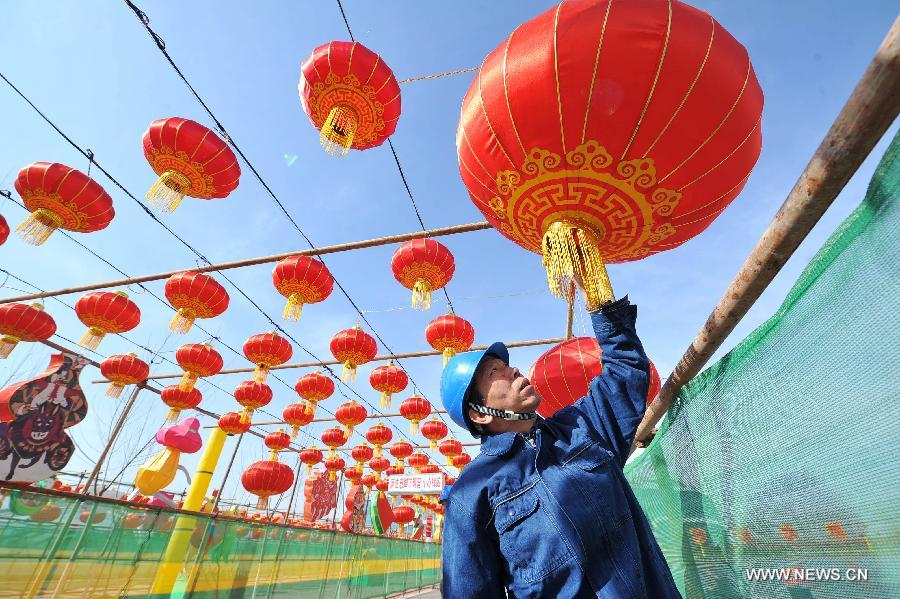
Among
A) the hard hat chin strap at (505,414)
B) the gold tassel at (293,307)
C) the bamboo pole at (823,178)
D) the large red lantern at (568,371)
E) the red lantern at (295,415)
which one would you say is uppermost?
the red lantern at (295,415)

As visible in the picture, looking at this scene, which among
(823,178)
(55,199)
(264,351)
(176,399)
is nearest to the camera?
(823,178)

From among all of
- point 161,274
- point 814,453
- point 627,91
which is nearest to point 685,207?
point 627,91

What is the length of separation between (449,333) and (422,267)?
1.80m

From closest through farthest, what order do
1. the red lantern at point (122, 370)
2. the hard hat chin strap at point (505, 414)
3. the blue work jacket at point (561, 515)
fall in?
the blue work jacket at point (561, 515) < the hard hat chin strap at point (505, 414) < the red lantern at point (122, 370)

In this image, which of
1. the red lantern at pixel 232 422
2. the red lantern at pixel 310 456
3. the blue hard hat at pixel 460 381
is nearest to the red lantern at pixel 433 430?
the red lantern at pixel 232 422

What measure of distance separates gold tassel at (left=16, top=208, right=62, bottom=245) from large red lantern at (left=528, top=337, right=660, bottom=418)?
6277mm

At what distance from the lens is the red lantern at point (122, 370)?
925 centimetres

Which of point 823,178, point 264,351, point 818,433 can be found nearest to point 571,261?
point 823,178

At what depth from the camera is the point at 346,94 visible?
168 inches

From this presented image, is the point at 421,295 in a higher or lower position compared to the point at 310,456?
lower

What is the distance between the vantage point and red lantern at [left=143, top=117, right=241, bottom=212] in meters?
4.50

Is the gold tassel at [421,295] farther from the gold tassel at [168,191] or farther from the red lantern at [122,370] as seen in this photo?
the red lantern at [122,370]

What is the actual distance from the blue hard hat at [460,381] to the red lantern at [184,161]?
418 cm

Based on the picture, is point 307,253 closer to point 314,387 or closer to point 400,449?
point 314,387
